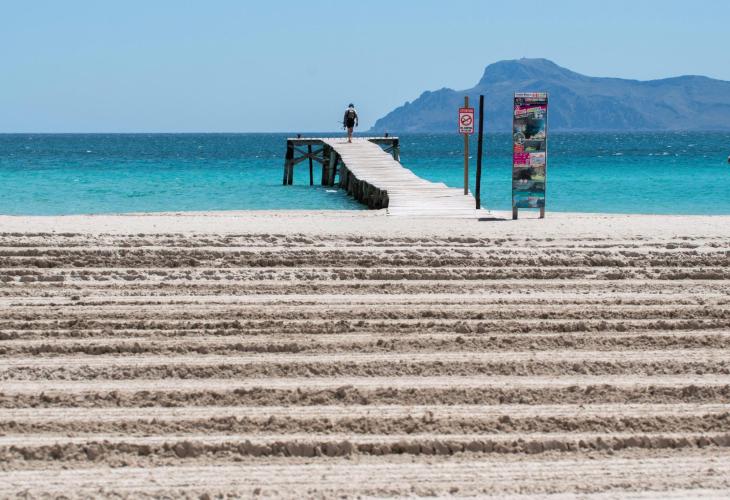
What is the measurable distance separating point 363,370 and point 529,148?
27.3 feet

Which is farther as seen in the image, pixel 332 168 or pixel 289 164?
pixel 289 164

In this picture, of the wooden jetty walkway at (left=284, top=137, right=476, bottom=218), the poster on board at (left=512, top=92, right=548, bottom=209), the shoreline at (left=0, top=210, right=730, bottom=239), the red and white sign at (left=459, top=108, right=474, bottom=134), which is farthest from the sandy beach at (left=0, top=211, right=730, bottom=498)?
the red and white sign at (left=459, top=108, right=474, bottom=134)

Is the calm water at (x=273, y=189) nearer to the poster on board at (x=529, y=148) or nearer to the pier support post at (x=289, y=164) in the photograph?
the pier support post at (x=289, y=164)

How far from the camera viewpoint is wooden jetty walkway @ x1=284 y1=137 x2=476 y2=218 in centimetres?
1659

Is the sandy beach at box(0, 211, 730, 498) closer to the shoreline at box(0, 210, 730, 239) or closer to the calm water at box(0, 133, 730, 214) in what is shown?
the shoreline at box(0, 210, 730, 239)

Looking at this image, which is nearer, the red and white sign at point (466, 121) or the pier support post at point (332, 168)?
the red and white sign at point (466, 121)

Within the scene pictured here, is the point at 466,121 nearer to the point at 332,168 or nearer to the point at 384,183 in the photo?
the point at 384,183

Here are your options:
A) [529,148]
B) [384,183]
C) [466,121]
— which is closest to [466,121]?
[466,121]

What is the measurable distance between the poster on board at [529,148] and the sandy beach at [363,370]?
3.16 metres

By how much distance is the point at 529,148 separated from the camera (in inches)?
560

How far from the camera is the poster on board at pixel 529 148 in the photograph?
552 inches

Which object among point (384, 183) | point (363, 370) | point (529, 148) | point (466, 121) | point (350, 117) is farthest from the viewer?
point (350, 117)

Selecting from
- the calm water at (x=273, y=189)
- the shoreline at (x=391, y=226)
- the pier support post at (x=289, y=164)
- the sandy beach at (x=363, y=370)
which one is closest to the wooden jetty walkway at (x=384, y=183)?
the pier support post at (x=289, y=164)

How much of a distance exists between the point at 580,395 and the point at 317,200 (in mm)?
22149
